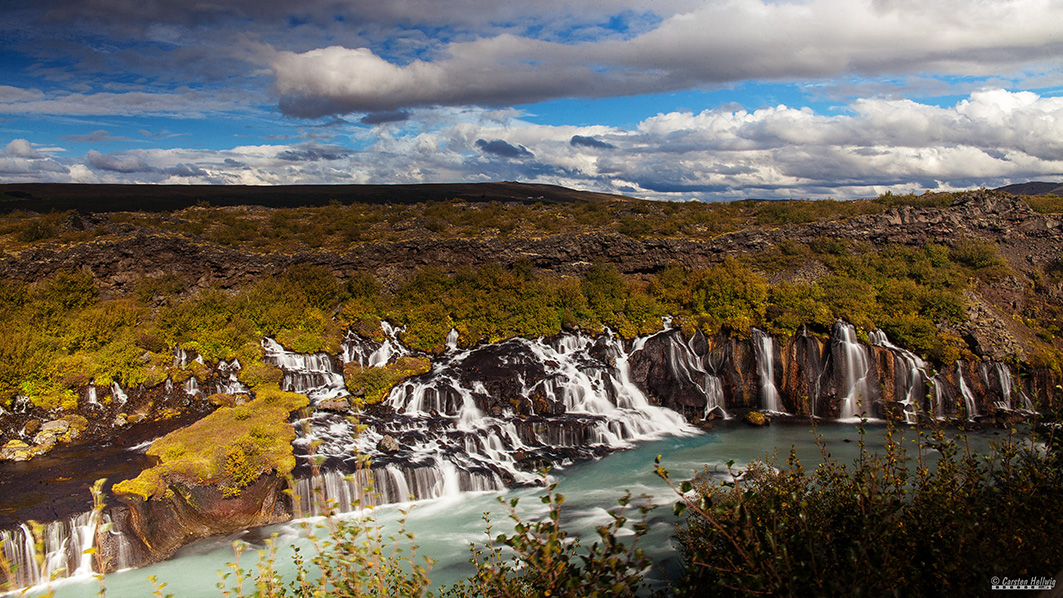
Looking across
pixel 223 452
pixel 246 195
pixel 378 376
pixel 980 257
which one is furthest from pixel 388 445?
pixel 246 195

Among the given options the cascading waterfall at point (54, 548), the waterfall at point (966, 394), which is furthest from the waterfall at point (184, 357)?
the waterfall at point (966, 394)

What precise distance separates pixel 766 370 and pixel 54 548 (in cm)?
2643

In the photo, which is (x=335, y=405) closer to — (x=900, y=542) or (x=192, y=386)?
(x=192, y=386)

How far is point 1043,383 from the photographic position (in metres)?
25.5

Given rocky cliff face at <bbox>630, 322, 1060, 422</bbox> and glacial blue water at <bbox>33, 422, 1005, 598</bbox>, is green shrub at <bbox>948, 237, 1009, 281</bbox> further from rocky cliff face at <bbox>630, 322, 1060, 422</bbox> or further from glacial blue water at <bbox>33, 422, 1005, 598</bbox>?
glacial blue water at <bbox>33, 422, 1005, 598</bbox>

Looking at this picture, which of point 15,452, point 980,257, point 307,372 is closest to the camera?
point 15,452

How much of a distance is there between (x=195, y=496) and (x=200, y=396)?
278 inches

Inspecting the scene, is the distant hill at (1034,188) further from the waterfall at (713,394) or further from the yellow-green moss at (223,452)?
the yellow-green moss at (223,452)

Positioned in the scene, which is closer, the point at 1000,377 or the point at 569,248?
the point at 1000,377

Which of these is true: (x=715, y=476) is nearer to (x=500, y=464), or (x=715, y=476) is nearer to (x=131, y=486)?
(x=500, y=464)

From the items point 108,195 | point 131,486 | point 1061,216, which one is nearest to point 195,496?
point 131,486

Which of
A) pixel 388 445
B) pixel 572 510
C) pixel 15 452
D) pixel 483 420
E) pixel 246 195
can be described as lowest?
pixel 572 510

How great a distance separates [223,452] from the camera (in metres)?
17.9

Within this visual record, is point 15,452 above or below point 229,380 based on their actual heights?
below
